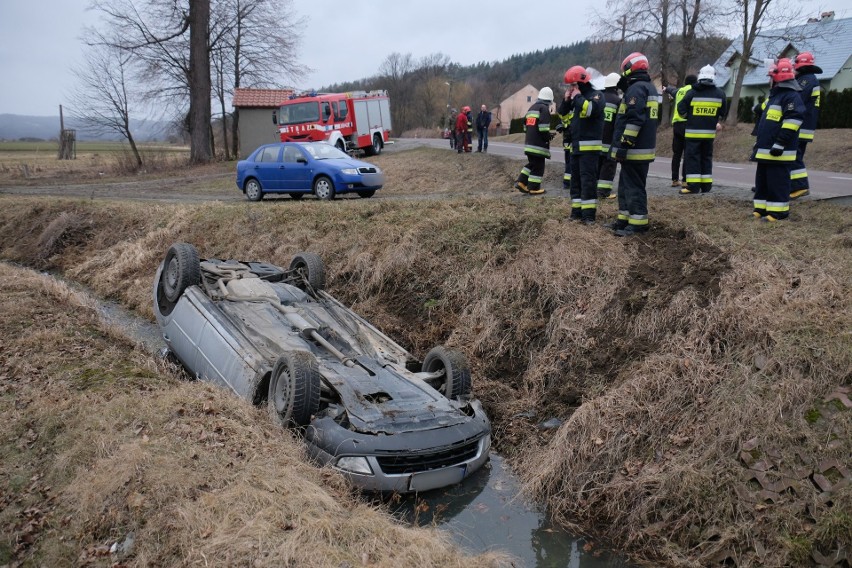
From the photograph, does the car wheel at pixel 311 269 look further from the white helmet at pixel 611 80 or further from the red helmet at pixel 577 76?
the white helmet at pixel 611 80

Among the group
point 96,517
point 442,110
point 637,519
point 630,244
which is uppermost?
point 442,110

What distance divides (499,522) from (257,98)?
30.2 metres

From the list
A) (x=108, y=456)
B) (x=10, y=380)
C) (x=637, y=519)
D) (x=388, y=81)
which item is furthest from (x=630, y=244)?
(x=388, y=81)

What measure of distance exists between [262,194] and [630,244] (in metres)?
10.6

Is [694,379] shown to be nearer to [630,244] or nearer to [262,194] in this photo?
[630,244]

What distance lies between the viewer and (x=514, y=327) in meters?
7.71

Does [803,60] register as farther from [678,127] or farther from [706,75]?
[678,127]

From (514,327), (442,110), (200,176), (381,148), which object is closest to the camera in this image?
(514,327)

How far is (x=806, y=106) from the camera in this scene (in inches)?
370

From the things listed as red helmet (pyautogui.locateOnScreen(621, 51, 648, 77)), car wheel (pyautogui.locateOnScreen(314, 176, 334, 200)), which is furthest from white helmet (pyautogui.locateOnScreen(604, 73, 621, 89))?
car wheel (pyautogui.locateOnScreen(314, 176, 334, 200))

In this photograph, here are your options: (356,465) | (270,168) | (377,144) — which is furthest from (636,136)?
(377,144)

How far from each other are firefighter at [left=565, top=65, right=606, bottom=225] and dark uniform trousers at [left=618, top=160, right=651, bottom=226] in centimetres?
49

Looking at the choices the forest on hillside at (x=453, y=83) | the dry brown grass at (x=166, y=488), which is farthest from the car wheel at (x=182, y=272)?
the forest on hillside at (x=453, y=83)

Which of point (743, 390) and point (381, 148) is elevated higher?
point (381, 148)
